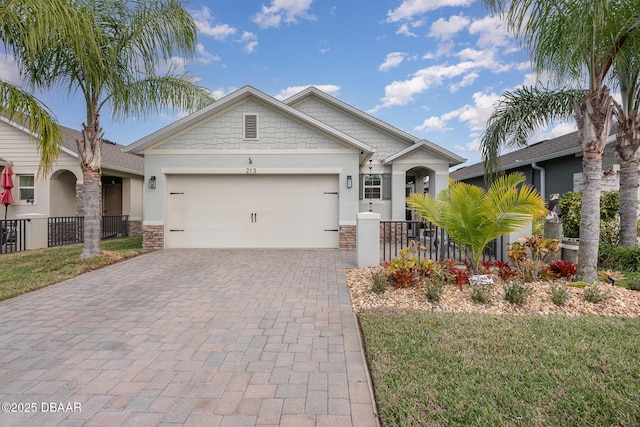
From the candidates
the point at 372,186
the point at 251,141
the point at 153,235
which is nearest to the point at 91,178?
the point at 153,235

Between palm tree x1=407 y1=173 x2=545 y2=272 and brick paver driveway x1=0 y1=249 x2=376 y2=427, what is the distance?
250 cm

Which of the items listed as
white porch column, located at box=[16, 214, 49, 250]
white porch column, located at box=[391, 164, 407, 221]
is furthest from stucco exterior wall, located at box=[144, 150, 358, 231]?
white porch column, located at box=[16, 214, 49, 250]

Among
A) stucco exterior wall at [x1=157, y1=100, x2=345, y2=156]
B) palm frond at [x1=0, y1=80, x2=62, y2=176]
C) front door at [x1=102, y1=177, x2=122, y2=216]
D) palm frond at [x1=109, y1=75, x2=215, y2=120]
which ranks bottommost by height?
front door at [x1=102, y1=177, x2=122, y2=216]

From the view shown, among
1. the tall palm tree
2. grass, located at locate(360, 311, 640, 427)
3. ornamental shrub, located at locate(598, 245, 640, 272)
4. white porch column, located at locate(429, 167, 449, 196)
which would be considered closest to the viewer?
grass, located at locate(360, 311, 640, 427)

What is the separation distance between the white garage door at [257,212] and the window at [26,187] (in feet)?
26.4

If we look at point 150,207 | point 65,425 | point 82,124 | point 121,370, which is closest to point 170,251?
point 150,207

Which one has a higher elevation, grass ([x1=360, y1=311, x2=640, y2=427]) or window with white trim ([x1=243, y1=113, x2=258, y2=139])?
window with white trim ([x1=243, y1=113, x2=258, y2=139])

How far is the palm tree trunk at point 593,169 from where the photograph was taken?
5.30 meters

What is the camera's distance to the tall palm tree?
5.57 meters

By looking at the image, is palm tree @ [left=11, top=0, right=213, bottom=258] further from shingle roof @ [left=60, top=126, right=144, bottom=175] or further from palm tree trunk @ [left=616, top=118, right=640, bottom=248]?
palm tree trunk @ [left=616, top=118, right=640, bottom=248]

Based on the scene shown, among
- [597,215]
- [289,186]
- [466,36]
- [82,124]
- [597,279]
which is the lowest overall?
[597,279]

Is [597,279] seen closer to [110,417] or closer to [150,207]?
[110,417]

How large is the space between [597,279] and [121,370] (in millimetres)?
7250

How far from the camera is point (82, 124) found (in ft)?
27.8
